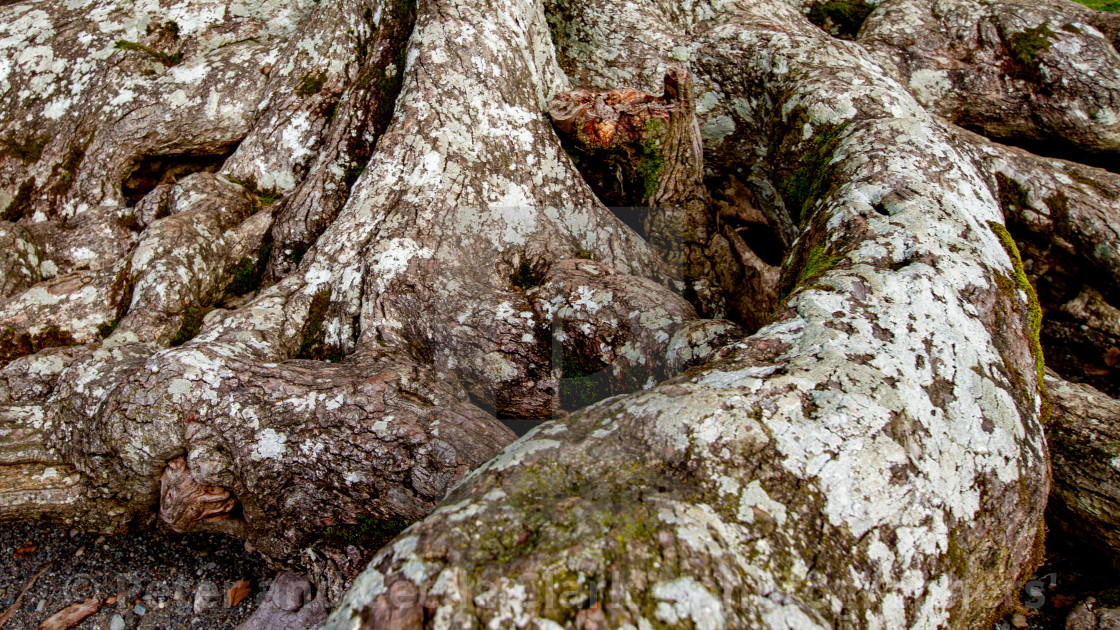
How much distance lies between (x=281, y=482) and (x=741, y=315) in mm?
2922

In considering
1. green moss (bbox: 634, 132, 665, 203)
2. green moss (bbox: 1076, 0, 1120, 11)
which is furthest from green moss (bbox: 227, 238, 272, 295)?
green moss (bbox: 1076, 0, 1120, 11)

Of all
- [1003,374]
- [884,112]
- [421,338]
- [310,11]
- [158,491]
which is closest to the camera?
[1003,374]

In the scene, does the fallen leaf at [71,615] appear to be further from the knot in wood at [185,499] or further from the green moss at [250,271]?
the green moss at [250,271]

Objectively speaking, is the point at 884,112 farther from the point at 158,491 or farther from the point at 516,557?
the point at 158,491

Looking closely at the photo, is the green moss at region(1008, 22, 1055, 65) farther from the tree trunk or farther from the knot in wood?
the knot in wood

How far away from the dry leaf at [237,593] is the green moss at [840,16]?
20.6ft

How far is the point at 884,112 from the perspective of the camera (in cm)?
373

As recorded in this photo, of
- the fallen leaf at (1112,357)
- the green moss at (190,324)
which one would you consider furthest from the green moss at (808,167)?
the green moss at (190,324)

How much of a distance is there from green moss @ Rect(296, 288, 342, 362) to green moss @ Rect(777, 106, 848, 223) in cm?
274

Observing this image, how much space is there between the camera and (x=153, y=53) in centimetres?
525

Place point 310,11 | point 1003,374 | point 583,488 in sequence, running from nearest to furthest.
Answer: point 583,488, point 1003,374, point 310,11

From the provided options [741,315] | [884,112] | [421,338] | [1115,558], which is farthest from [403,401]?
[1115,558]

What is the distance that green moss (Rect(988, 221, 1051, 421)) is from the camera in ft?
9.24

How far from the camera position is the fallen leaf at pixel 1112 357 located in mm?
3898
